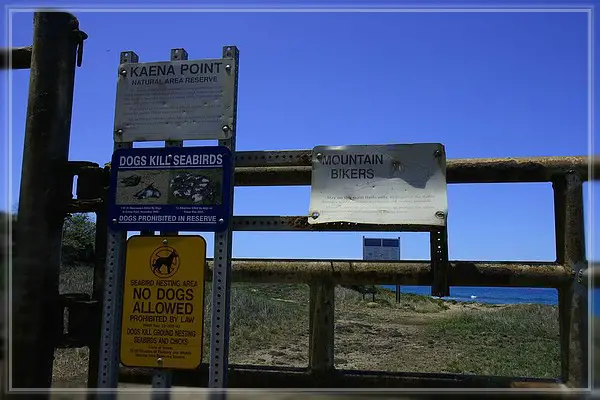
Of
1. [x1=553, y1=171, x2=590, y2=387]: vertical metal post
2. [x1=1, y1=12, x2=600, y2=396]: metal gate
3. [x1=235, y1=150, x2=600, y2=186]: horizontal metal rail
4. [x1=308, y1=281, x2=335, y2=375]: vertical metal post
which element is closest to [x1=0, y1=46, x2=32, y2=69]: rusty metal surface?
[x1=1, y1=12, x2=600, y2=396]: metal gate

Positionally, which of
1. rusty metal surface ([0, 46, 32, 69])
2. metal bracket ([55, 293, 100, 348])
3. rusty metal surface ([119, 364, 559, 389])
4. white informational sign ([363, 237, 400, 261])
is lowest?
rusty metal surface ([119, 364, 559, 389])

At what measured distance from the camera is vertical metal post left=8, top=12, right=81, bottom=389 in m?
3.85

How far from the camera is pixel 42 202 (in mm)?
3932

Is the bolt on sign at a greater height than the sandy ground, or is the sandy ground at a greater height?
the bolt on sign

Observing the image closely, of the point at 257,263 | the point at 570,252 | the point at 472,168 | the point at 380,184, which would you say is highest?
the point at 472,168

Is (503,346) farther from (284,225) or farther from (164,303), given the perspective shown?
(164,303)

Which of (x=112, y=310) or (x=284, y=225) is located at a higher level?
(x=284, y=225)

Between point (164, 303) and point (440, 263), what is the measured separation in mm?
1747

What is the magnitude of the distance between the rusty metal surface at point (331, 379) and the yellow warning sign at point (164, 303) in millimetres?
314

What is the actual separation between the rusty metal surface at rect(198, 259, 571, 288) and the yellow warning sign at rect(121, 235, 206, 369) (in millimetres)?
284

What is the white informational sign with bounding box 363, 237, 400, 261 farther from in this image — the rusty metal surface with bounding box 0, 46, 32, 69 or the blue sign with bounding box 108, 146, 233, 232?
the rusty metal surface with bounding box 0, 46, 32, 69

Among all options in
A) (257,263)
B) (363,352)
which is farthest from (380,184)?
(363,352)

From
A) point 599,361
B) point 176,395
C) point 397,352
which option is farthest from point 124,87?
point 397,352

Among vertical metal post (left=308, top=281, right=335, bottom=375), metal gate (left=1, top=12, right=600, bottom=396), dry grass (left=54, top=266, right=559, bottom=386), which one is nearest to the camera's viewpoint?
metal gate (left=1, top=12, right=600, bottom=396)
